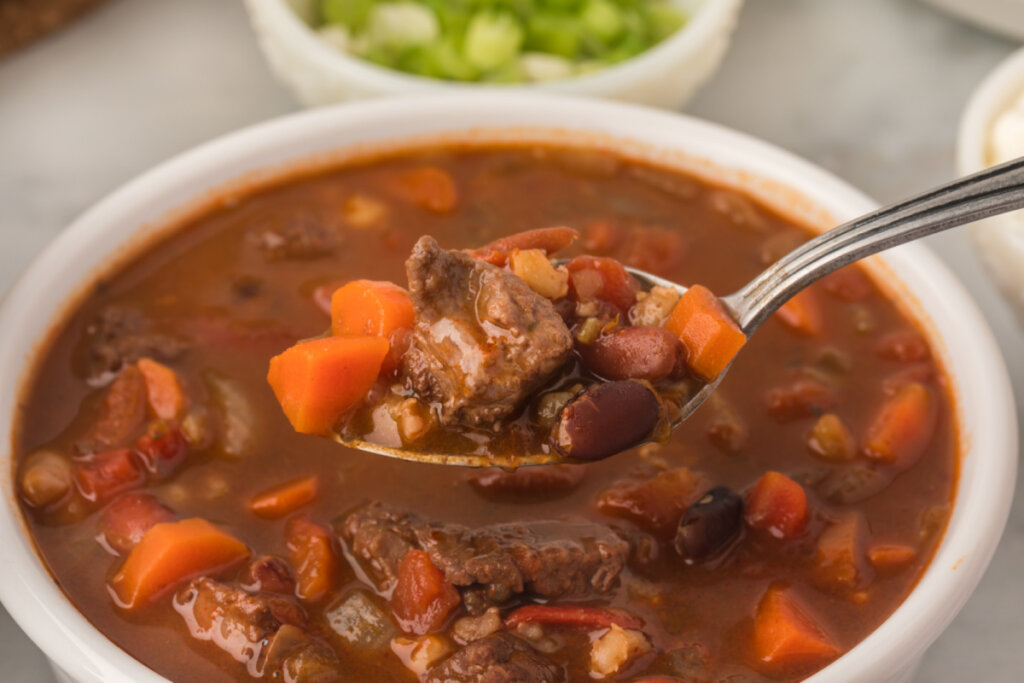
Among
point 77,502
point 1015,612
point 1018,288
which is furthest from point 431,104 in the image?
point 1015,612

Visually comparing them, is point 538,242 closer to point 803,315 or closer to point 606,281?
point 606,281

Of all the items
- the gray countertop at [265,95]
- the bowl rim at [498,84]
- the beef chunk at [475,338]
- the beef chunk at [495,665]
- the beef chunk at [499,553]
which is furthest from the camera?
the gray countertop at [265,95]

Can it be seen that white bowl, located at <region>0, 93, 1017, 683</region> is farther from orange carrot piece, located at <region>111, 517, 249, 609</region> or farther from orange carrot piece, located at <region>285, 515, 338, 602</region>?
orange carrot piece, located at <region>285, 515, 338, 602</region>

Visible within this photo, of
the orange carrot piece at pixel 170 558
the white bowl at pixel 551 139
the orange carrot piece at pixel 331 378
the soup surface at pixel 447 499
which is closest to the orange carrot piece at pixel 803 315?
the soup surface at pixel 447 499

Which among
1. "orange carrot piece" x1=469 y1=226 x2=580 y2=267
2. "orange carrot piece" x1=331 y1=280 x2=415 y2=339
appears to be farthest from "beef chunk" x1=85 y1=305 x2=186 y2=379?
"orange carrot piece" x1=469 y1=226 x2=580 y2=267

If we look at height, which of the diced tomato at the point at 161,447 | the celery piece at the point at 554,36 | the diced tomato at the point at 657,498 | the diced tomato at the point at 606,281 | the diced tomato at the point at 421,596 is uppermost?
the celery piece at the point at 554,36

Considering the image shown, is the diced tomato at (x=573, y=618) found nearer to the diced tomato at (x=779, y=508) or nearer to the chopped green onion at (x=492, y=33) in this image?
the diced tomato at (x=779, y=508)
